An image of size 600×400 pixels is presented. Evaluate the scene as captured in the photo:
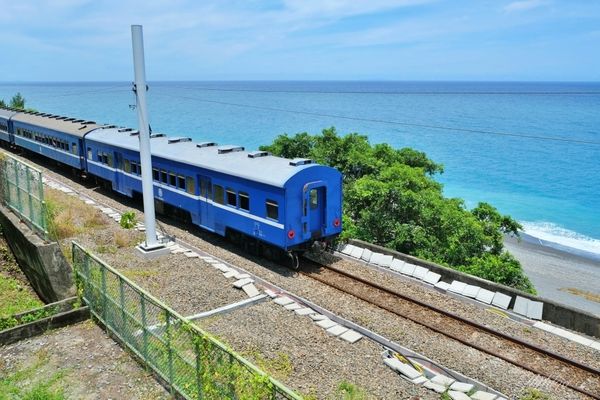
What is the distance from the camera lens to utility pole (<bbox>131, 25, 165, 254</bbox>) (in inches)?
575

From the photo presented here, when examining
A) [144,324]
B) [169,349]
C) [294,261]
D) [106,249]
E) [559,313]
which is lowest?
[559,313]

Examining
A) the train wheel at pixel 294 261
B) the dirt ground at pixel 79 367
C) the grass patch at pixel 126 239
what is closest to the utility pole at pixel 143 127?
the grass patch at pixel 126 239

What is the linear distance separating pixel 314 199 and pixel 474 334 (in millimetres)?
6041

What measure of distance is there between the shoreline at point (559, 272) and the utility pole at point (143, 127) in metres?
18.1

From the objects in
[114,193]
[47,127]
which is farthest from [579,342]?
[47,127]

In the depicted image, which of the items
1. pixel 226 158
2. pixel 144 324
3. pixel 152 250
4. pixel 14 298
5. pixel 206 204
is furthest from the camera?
pixel 206 204

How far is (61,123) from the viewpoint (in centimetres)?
3084

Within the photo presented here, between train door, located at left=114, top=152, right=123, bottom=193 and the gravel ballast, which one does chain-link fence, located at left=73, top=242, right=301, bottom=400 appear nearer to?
the gravel ballast

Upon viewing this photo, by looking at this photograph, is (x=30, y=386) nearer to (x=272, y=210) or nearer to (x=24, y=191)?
(x=24, y=191)

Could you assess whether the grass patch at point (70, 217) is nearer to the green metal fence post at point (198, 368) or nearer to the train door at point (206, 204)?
the train door at point (206, 204)

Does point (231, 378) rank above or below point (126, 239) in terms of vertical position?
above

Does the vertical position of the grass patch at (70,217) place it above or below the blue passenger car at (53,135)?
below

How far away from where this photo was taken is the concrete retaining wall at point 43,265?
11062mm

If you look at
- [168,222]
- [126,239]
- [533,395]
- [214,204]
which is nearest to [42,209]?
[126,239]
